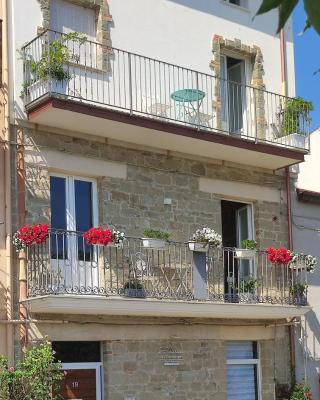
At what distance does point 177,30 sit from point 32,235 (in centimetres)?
534

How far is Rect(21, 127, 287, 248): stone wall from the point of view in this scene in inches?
469

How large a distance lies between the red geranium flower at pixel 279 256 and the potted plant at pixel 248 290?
50 cm

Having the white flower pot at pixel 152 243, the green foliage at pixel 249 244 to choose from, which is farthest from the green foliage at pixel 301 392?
the white flower pot at pixel 152 243

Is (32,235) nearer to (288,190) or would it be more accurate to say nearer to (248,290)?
(248,290)

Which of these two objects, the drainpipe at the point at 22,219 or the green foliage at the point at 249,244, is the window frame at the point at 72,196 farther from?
the green foliage at the point at 249,244

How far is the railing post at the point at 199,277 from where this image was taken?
507 inches

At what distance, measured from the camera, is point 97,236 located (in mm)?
11367

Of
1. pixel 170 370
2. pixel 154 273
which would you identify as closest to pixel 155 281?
pixel 154 273

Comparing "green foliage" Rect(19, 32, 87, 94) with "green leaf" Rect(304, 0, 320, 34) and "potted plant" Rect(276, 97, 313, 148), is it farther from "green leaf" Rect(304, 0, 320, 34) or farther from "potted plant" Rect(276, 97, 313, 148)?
"green leaf" Rect(304, 0, 320, 34)

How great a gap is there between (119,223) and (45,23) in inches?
135

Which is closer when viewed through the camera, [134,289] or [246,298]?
[134,289]

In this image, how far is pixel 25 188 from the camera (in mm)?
11633

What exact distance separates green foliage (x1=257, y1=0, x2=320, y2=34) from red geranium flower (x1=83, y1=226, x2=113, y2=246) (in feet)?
32.9

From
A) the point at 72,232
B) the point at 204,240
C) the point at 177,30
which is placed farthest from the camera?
the point at 177,30
